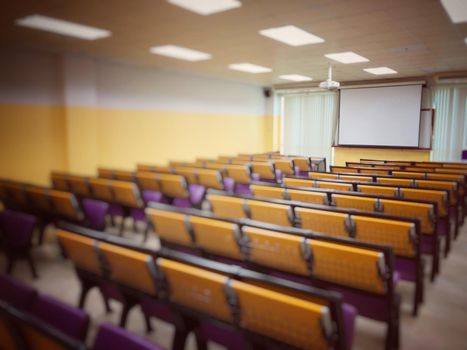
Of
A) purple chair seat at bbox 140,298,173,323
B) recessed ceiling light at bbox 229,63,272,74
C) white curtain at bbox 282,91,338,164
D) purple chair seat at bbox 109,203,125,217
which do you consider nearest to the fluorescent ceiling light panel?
purple chair seat at bbox 140,298,173,323

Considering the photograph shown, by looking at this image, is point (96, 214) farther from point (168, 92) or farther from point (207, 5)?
point (168, 92)

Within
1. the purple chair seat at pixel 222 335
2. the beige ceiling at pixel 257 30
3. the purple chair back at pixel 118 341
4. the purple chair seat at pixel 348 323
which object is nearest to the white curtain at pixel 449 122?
the beige ceiling at pixel 257 30

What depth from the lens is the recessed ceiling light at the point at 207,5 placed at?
4.48 m

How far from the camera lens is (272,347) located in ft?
6.93

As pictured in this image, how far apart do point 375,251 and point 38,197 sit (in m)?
4.57

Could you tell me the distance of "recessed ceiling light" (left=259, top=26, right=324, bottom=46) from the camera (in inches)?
229

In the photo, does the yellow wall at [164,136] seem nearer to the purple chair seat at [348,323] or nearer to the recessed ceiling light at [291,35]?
the recessed ceiling light at [291,35]

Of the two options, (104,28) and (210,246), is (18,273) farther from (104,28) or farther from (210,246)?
(104,28)

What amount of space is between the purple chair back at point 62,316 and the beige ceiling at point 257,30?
3.67 metres

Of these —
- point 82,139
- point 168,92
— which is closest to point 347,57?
point 168,92

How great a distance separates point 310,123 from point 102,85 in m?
8.42

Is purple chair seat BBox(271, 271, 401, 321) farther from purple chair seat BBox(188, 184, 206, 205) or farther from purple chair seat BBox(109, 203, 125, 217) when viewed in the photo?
purple chair seat BBox(109, 203, 125, 217)

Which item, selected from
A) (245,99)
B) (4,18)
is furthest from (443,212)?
(245,99)

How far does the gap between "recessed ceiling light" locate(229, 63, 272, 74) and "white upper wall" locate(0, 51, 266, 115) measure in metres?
2.08
